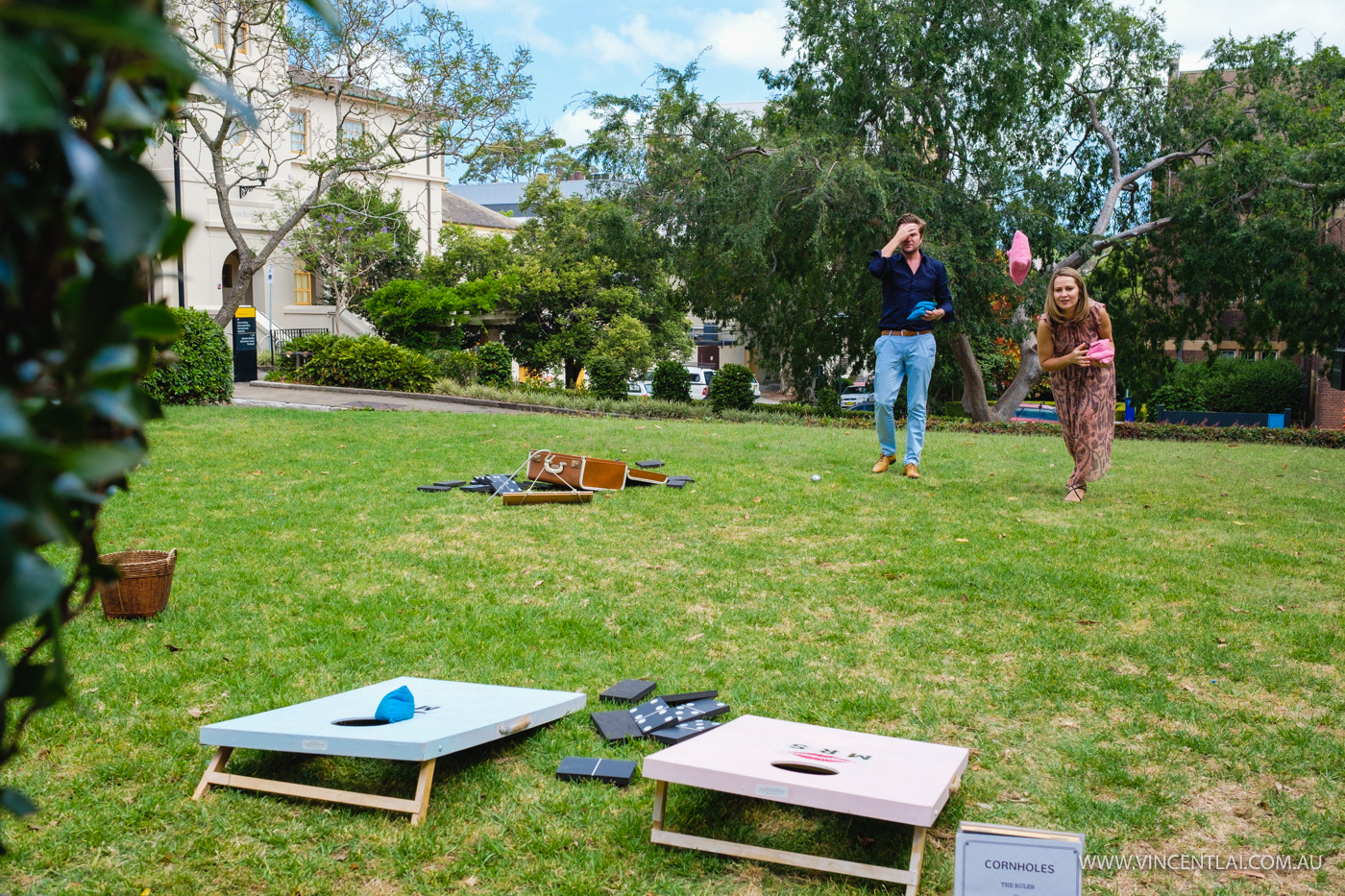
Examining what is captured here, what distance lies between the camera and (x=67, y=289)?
91 cm

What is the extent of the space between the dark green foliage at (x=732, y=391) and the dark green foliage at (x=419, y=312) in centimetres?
980

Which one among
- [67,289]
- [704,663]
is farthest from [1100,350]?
[67,289]

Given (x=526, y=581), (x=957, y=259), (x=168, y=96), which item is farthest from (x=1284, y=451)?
(x=168, y=96)

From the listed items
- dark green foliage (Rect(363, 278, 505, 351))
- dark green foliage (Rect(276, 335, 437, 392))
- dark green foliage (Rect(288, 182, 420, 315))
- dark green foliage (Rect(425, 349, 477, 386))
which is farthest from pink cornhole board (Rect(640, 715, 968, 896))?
dark green foliage (Rect(288, 182, 420, 315))

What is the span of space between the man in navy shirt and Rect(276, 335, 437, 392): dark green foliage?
16.9 m

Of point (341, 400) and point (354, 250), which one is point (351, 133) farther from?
point (354, 250)

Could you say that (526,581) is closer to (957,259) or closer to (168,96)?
(168,96)

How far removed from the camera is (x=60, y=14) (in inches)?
28.8

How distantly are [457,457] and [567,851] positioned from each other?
832cm

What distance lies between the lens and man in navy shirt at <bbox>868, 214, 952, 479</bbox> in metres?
9.24

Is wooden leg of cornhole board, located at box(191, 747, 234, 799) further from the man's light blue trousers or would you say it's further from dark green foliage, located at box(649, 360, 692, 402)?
dark green foliage, located at box(649, 360, 692, 402)

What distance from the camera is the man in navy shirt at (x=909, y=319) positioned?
9.24 meters

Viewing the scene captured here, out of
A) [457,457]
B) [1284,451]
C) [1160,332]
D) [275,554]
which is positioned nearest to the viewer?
[275,554]

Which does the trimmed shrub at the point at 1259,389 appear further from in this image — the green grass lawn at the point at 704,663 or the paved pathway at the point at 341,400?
the green grass lawn at the point at 704,663
